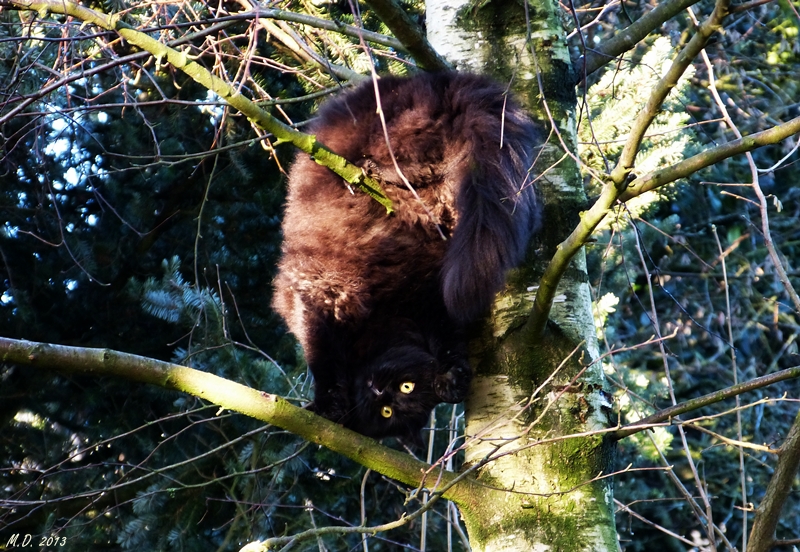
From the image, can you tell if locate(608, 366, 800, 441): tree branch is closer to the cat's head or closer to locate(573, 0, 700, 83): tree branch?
the cat's head

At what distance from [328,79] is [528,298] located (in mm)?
1657

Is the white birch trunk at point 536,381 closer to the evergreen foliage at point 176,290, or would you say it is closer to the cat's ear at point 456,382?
the cat's ear at point 456,382

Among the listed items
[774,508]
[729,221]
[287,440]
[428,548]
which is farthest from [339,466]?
[729,221]

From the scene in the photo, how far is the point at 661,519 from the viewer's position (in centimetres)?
613

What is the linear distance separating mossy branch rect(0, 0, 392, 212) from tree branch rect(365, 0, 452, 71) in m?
0.47

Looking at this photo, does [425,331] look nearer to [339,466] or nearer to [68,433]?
[339,466]

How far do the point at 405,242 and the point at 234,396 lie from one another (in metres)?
0.83

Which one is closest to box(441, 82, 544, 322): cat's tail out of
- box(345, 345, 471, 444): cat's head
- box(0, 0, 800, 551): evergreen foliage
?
box(345, 345, 471, 444): cat's head

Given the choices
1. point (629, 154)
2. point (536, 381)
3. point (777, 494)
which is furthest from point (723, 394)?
point (629, 154)

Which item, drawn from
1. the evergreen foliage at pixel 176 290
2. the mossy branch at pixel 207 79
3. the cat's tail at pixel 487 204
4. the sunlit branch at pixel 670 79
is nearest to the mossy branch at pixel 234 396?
the cat's tail at pixel 487 204

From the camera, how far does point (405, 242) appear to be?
2.64m

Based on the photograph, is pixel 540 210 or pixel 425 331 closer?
pixel 540 210

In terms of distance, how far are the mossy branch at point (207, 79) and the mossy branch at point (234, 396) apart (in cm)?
64

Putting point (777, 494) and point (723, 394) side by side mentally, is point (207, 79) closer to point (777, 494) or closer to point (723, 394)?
point (723, 394)
